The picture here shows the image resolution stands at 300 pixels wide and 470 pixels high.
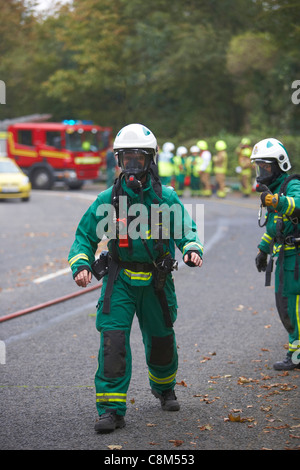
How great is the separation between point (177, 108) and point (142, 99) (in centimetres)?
192

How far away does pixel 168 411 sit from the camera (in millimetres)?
5492

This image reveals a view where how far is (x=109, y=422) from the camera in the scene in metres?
4.95

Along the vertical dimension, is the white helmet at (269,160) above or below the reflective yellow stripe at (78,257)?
above

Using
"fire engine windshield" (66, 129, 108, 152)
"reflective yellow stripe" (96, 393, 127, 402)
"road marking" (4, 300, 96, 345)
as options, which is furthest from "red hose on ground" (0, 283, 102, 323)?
Answer: "fire engine windshield" (66, 129, 108, 152)

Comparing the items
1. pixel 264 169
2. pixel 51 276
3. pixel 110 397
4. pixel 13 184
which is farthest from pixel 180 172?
pixel 110 397

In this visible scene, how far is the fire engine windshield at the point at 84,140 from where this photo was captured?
3378 cm

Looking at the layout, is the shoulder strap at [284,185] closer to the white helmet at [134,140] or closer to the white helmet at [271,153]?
the white helmet at [271,153]

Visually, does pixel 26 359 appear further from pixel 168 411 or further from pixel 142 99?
pixel 142 99

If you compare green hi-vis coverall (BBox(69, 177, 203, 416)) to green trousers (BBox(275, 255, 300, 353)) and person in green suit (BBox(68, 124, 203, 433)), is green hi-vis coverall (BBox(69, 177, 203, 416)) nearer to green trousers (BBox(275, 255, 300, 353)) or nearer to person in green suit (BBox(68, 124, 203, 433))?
person in green suit (BBox(68, 124, 203, 433))

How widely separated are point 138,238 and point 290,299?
6.15 ft

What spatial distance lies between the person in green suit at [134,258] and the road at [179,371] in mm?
334

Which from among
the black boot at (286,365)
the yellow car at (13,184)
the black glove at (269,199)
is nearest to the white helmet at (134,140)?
the black glove at (269,199)

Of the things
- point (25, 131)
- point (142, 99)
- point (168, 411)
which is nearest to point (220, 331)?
point (168, 411)

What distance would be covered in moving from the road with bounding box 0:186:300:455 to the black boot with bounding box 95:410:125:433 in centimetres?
5
